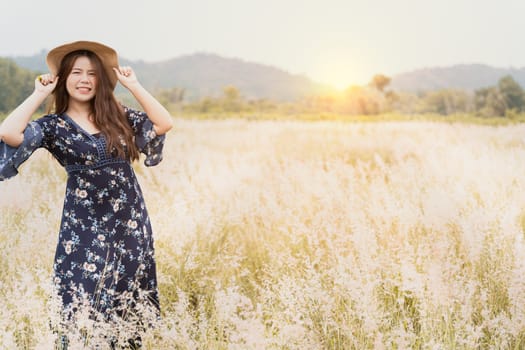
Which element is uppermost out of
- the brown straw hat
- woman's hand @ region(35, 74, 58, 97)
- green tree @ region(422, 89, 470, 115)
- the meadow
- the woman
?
green tree @ region(422, 89, 470, 115)

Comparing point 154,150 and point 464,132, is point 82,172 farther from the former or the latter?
point 464,132

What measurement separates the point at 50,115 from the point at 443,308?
1.92 m

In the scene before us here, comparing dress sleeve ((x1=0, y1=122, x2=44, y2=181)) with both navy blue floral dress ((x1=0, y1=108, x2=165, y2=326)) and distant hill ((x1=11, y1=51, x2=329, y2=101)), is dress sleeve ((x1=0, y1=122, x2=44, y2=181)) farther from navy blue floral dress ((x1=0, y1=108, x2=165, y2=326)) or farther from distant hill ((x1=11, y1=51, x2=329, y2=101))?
distant hill ((x1=11, y1=51, x2=329, y2=101))

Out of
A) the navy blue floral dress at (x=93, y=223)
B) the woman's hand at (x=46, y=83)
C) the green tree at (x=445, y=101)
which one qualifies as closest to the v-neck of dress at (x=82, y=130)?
the navy blue floral dress at (x=93, y=223)

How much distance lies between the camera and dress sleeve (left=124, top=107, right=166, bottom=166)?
2.63m

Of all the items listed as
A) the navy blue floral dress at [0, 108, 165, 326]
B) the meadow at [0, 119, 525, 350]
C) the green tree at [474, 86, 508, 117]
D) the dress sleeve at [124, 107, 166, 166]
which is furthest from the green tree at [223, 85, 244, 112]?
the navy blue floral dress at [0, 108, 165, 326]

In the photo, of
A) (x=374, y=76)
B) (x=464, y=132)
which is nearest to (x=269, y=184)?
(x=464, y=132)

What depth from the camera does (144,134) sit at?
2.63 metres

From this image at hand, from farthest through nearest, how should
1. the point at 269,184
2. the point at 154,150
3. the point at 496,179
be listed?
the point at 269,184, the point at 496,179, the point at 154,150

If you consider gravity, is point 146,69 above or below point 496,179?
above

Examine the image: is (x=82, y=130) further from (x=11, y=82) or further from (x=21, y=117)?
(x=11, y=82)

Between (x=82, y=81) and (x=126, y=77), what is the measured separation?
197mm

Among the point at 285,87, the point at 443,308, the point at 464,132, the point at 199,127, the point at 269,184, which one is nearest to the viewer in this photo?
the point at 443,308

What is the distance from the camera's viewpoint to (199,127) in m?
12.7
